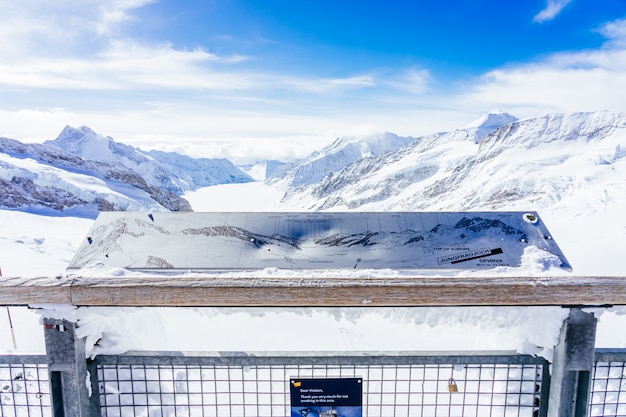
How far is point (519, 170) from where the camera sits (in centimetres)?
8744

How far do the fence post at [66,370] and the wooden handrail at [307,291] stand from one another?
16 cm

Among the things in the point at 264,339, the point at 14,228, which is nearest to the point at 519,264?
the point at 264,339

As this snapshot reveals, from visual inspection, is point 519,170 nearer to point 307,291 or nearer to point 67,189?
point 67,189

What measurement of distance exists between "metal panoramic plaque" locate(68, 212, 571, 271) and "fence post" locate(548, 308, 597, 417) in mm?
5324

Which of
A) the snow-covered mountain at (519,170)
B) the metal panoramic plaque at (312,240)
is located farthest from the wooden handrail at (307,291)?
the snow-covered mountain at (519,170)

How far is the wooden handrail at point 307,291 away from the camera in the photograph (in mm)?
1726

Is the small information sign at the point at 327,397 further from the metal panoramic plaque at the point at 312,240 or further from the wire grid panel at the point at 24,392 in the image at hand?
the metal panoramic plaque at the point at 312,240

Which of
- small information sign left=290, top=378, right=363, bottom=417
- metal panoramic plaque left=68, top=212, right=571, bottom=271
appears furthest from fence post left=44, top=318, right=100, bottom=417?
metal panoramic plaque left=68, top=212, right=571, bottom=271

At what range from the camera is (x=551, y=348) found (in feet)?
6.23

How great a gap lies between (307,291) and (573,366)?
1190 mm

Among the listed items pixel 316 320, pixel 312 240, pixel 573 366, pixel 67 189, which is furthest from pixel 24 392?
pixel 67 189

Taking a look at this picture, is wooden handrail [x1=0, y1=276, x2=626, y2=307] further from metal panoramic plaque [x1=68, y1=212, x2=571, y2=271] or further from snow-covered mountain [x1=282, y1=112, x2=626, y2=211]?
snow-covered mountain [x1=282, y1=112, x2=626, y2=211]

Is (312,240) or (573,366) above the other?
(573,366)

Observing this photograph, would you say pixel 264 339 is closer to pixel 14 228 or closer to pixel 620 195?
pixel 14 228
